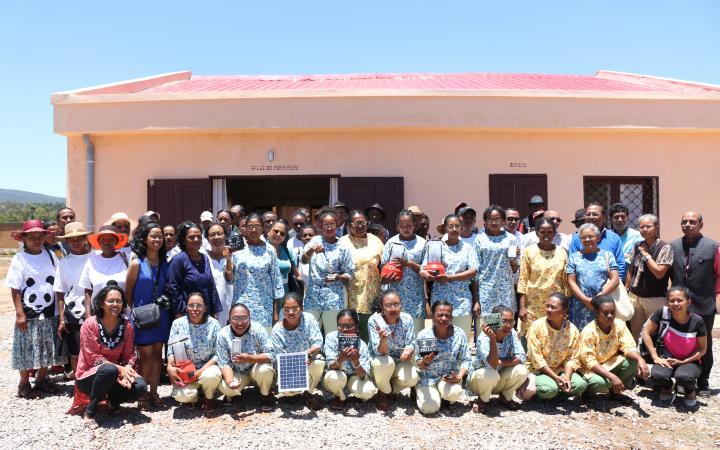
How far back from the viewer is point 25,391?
4.67 m

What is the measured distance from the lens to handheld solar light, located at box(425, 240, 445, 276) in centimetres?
459

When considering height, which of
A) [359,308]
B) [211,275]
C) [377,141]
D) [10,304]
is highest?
[377,141]

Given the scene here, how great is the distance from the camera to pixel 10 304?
433 inches

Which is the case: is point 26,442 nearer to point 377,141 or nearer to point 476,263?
point 476,263

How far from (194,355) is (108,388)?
2.15ft

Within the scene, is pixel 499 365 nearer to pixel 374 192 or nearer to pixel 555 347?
pixel 555 347

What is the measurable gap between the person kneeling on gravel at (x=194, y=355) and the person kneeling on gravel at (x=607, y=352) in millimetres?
2975

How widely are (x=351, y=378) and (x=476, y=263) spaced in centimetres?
146

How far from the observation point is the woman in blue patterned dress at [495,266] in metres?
4.91

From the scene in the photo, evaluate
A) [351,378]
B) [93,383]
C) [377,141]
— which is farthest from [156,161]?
[351,378]

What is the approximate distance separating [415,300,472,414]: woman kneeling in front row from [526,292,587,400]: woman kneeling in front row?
57 cm

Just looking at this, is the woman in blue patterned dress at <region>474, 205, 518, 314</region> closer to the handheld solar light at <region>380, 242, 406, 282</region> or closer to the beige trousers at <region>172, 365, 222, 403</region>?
the handheld solar light at <region>380, 242, 406, 282</region>

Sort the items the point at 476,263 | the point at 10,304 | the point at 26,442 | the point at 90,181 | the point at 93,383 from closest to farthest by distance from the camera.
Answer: the point at 26,442, the point at 93,383, the point at 476,263, the point at 90,181, the point at 10,304

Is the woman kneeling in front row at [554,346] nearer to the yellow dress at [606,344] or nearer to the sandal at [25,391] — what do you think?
the yellow dress at [606,344]
